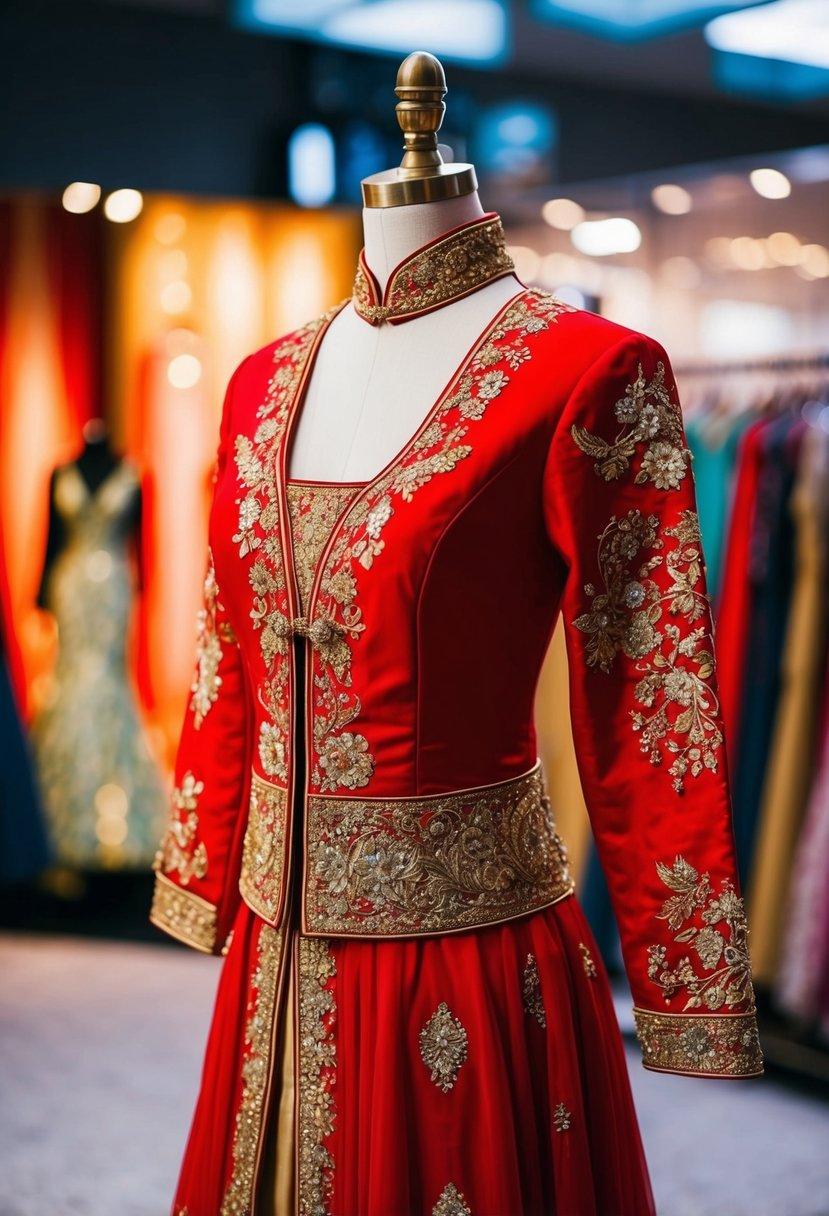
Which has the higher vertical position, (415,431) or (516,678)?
(415,431)

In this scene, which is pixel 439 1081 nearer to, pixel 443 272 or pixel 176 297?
pixel 443 272

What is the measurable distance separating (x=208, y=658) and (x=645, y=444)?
573 mm

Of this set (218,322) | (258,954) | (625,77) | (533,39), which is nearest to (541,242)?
(218,322)

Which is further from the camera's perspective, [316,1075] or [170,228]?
[170,228]

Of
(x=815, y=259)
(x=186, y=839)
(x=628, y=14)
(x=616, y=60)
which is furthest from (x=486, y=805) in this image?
(x=616, y=60)

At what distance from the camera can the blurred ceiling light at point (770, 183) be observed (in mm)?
3596

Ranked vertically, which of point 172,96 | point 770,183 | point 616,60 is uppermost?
point 616,60

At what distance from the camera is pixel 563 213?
13.4 feet

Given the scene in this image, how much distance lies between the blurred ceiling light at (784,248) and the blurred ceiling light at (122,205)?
1.75 meters

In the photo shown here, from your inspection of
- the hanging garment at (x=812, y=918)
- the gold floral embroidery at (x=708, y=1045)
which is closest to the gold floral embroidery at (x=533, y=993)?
the gold floral embroidery at (x=708, y=1045)

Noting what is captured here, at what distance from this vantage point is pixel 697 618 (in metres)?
1.35

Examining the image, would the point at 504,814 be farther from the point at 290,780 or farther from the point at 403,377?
the point at 403,377

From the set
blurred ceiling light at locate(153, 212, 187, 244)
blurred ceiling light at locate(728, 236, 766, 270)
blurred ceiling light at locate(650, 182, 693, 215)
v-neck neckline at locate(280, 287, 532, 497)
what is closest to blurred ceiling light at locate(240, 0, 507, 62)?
blurred ceiling light at locate(153, 212, 187, 244)

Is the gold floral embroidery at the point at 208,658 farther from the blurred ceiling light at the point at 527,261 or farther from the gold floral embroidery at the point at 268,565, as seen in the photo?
the blurred ceiling light at the point at 527,261
